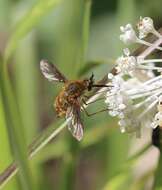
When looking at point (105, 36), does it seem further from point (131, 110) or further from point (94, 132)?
point (131, 110)

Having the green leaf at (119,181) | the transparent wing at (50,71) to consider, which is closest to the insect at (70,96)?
the transparent wing at (50,71)

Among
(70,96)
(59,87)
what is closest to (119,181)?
(70,96)

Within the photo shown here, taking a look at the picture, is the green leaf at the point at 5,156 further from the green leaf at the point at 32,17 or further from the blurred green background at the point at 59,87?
the green leaf at the point at 32,17

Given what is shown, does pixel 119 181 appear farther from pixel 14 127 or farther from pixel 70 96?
pixel 14 127

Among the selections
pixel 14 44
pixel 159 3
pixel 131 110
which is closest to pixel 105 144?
pixel 159 3

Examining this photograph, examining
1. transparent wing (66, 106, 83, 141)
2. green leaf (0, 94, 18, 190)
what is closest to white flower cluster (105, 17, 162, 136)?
transparent wing (66, 106, 83, 141)
